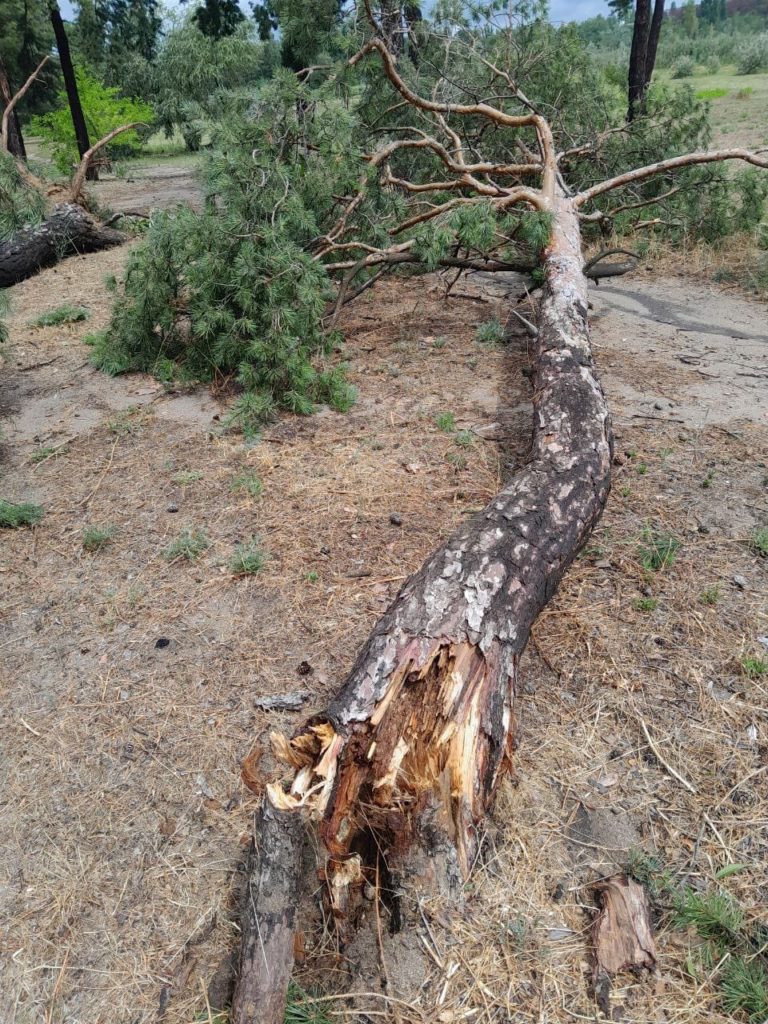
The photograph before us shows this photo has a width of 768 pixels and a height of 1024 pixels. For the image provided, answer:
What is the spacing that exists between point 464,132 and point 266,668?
6399 millimetres

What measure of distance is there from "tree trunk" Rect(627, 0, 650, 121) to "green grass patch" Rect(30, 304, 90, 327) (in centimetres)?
712

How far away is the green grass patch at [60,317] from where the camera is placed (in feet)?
21.0

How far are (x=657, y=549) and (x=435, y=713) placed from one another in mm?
1526

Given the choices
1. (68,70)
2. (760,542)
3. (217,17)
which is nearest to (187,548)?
(760,542)

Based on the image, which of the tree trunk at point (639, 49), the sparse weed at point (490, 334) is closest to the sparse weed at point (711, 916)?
the sparse weed at point (490, 334)

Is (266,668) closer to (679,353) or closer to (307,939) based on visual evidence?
(307,939)

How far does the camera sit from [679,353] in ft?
17.2

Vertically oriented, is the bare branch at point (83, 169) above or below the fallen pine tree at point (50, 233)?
above

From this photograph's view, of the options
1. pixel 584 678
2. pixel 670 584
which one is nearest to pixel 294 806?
pixel 584 678

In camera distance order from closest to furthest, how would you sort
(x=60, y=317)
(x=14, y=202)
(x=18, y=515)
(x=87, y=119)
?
(x=18, y=515) → (x=60, y=317) → (x=14, y=202) → (x=87, y=119)

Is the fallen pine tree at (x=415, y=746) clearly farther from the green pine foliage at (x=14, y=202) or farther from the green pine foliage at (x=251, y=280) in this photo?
the green pine foliage at (x=14, y=202)

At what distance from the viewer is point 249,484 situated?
3705 millimetres

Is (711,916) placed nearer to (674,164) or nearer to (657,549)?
(657,549)

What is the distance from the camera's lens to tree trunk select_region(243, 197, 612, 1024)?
1.82 metres
